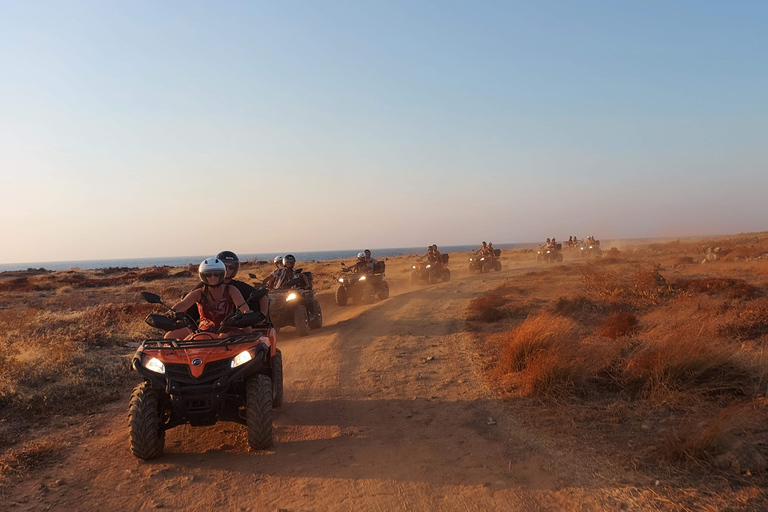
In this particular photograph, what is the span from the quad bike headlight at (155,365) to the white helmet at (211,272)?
4.02 ft

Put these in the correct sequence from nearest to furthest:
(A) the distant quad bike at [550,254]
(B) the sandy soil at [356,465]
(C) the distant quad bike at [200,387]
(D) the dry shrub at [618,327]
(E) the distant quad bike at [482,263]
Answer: (B) the sandy soil at [356,465], (C) the distant quad bike at [200,387], (D) the dry shrub at [618,327], (E) the distant quad bike at [482,263], (A) the distant quad bike at [550,254]

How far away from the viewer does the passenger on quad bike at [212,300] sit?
609cm

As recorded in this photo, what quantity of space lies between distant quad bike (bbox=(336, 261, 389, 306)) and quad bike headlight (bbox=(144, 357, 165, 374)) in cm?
1298

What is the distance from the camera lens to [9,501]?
4.41m

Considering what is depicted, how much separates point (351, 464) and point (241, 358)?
5.14 feet

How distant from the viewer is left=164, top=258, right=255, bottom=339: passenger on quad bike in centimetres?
609

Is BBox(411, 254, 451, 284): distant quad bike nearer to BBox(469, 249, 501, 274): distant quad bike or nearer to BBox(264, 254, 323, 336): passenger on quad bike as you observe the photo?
BBox(469, 249, 501, 274): distant quad bike

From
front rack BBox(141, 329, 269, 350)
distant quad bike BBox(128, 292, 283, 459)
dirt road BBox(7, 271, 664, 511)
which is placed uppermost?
front rack BBox(141, 329, 269, 350)

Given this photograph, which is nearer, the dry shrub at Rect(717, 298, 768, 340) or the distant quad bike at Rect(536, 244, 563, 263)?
the dry shrub at Rect(717, 298, 768, 340)

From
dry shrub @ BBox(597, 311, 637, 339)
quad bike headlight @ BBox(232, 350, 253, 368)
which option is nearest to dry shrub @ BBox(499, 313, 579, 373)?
dry shrub @ BBox(597, 311, 637, 339)

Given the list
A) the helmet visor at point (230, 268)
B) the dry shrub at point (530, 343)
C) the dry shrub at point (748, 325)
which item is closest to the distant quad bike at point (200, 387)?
→ the helmet visor at point (230, 268)

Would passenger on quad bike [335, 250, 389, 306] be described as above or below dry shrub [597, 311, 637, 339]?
above

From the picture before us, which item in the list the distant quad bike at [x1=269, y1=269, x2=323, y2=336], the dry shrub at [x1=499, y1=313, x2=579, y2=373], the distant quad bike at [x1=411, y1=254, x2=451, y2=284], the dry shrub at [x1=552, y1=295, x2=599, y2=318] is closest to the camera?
the dry shrub at [x1=499, y1=313, x2=579, y2=373]

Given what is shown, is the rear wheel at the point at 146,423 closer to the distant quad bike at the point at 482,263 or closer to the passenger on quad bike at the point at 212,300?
the passenger on quad bike at the point at 212,300
